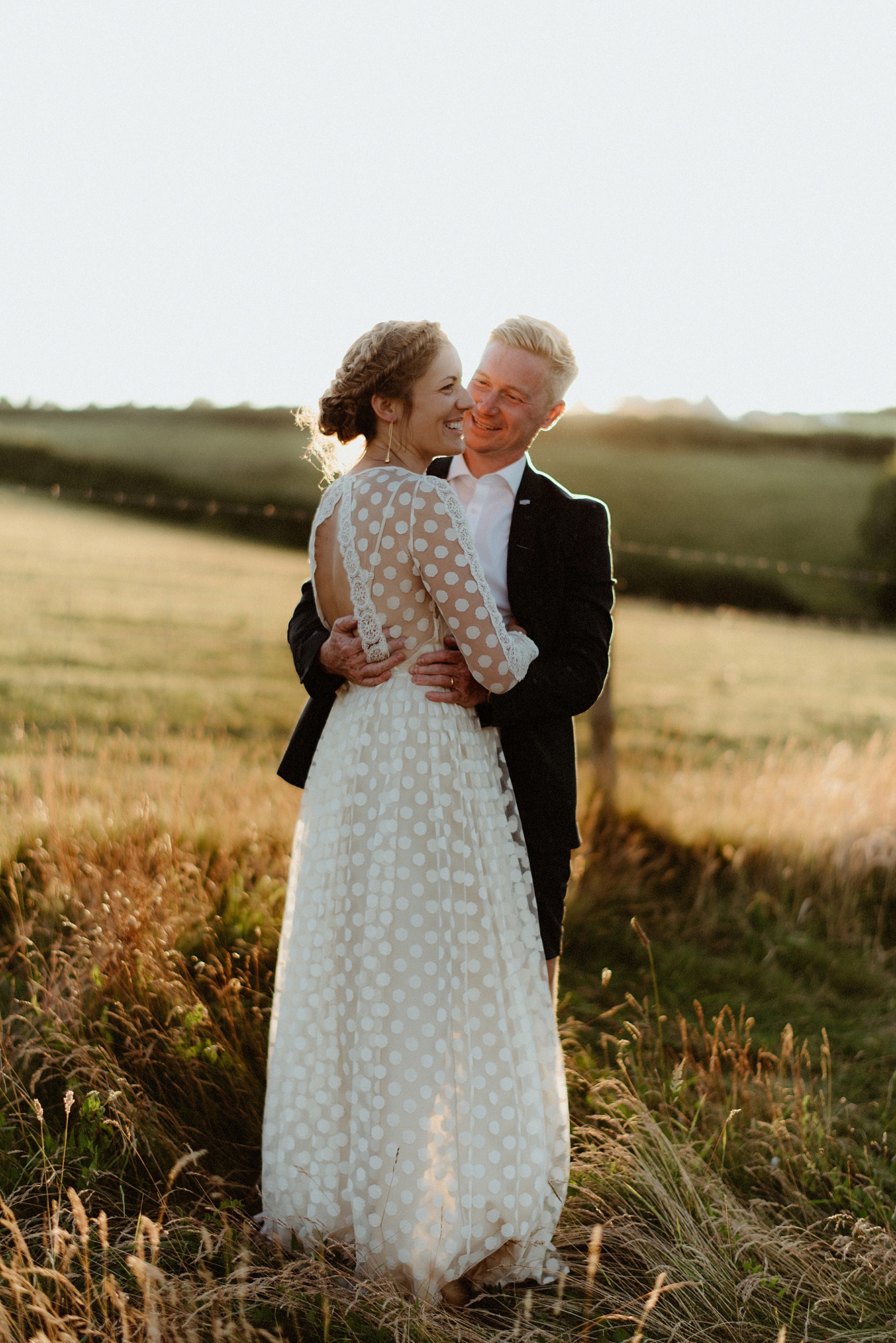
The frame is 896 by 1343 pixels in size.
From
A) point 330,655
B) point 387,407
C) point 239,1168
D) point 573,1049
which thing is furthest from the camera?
point 573,1049

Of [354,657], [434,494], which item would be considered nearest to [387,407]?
[434,494]

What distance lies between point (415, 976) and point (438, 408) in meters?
1.36

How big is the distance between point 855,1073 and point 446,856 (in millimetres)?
2590

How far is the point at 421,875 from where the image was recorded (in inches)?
104

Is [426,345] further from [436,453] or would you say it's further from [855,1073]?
[855,1073]

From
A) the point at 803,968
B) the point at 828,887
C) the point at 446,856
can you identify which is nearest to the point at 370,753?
the point at 446,856

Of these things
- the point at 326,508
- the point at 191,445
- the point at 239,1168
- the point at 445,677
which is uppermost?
the point at 191,445

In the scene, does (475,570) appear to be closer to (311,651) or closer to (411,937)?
(311,651)

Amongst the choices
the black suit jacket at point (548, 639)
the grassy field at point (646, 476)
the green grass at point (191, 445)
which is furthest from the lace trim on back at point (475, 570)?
the green grass at point (191, 445)

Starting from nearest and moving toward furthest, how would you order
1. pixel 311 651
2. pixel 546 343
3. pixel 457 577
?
1. pixel 457 577
2. pixel 311 651
3. pixel 546 343

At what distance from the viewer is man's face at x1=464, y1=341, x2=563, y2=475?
297 centimetres

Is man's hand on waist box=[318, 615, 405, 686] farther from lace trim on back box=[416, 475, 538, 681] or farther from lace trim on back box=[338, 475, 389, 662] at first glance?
lace trim on back box=[416, 475, 538, 681]

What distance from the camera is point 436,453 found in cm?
270

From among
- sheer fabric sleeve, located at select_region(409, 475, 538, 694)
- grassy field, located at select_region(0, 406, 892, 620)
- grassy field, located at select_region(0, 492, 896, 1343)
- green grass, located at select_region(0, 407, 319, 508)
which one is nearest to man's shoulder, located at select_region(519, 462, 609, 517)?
sheer fabric sleeve, located at select_region(409, 475, 538, 694)
